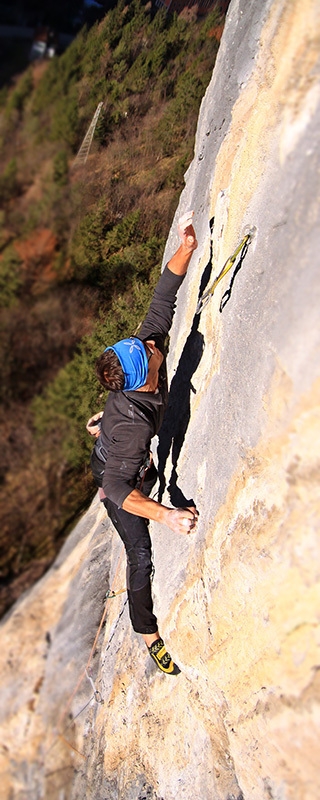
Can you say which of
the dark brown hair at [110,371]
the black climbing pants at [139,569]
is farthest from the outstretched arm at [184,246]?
the black climbing pants at [139,569]

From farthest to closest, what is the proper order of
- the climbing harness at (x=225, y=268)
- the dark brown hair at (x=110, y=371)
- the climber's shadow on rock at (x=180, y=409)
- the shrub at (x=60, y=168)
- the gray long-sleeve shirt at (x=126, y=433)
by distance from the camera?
the climber's shadow on rock at (x=180, y=409)
the gray long-sleeve shirt at (x=126, y=433)
the dark brown hair at (x=110, y=371)
the climbing harness at (x=225, y=268)
the shrub at (x=60, y=168)

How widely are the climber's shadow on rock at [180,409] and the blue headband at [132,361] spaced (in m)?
0.40

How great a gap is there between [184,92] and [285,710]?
2.62 metres

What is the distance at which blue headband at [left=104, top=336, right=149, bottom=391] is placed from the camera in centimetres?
229

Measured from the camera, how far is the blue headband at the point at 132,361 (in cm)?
229

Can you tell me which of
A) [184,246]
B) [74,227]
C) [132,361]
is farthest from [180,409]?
[74,227]

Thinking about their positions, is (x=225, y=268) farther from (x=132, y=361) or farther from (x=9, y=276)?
(x=9, y=276)

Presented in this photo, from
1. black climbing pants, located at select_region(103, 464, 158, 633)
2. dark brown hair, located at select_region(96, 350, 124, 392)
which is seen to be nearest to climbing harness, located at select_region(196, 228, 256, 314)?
dark brown hair, located at select_region(96, 350, 124, 392)

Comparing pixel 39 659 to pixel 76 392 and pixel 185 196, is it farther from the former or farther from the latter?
pixel 185 196

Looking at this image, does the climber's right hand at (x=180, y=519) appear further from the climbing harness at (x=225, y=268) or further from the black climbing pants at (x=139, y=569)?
the climbing harness at (x=225, y=268)

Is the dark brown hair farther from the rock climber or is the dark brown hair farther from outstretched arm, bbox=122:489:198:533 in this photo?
outstretched arm, bbox=122:489:198:533

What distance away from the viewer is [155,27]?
237 centimetres

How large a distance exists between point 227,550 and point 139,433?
0.65 m

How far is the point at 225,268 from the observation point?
7.49ft
